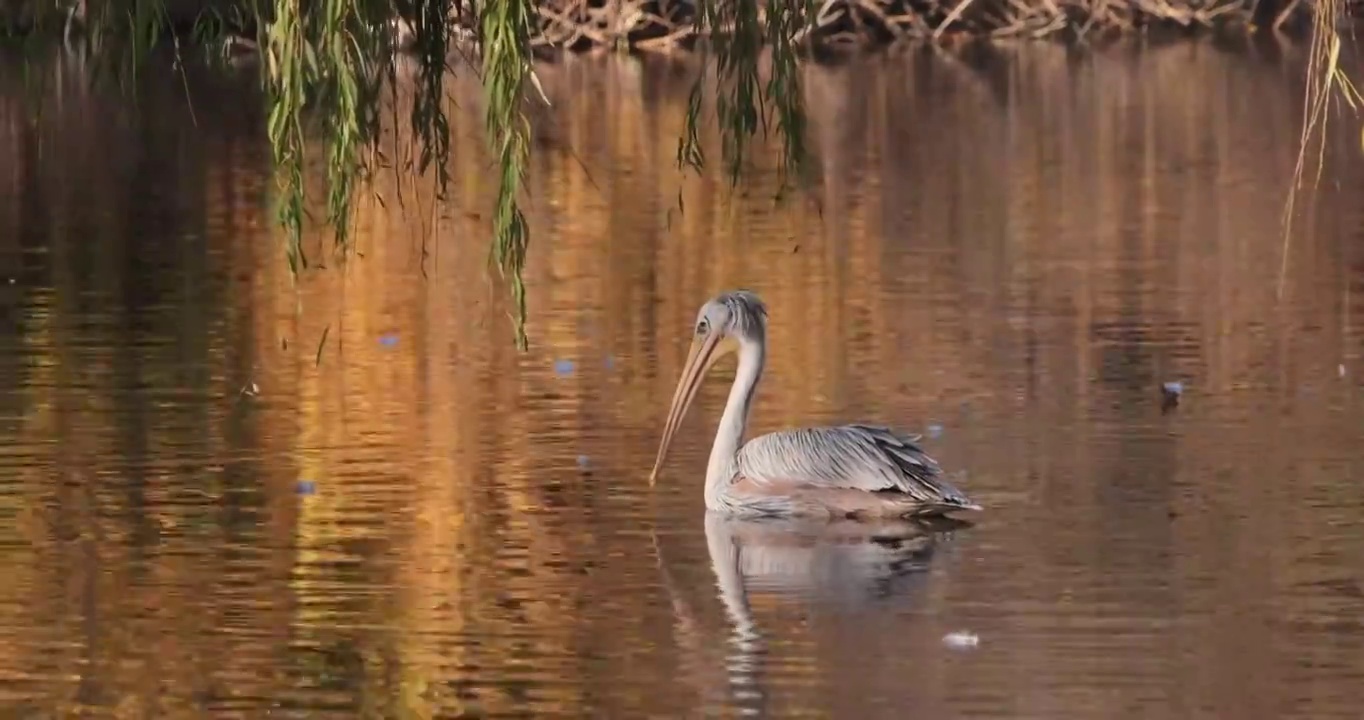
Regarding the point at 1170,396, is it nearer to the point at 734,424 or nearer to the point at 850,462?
the point at 734,424

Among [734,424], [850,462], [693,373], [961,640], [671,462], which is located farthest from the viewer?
[671,462]

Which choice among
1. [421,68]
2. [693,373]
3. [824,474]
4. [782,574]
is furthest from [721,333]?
[421,68]

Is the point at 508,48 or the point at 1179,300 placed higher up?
the point at 508,48

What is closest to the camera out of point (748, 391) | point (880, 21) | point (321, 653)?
point (321, 653)

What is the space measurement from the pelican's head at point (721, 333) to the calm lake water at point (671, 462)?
418 mm

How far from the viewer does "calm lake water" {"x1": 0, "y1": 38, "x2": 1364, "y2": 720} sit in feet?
31.1

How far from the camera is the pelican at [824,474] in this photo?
1188cm

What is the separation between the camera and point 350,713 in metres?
8.95

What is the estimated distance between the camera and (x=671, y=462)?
13.4 meters

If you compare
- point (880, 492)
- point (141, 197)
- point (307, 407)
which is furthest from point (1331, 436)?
point (141, 197)

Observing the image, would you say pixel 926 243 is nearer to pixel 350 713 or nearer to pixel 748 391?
pixel 748 391

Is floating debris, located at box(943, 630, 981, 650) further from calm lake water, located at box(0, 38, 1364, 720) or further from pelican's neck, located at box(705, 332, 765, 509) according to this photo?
pelican's neck, located at box(705, 332, 765, 509)

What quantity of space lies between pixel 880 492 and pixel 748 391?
0.99 m

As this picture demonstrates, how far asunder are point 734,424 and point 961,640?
9.84 feet
